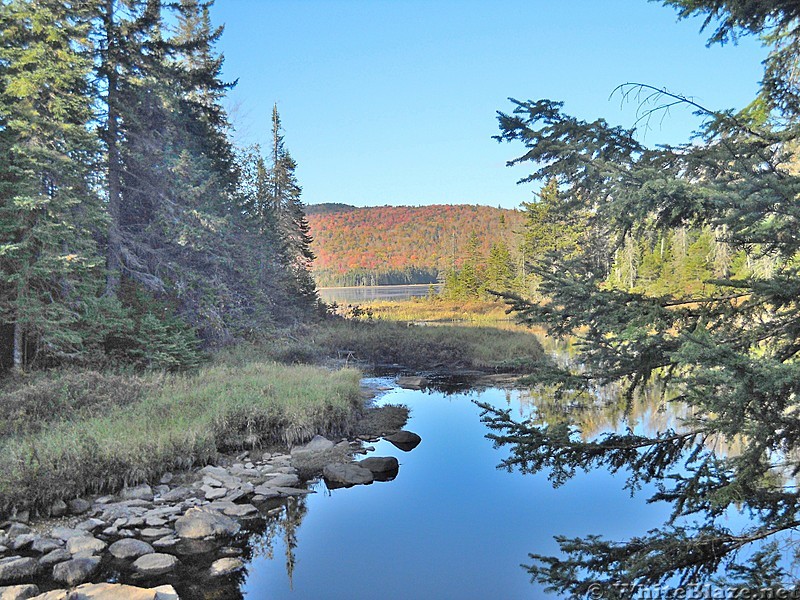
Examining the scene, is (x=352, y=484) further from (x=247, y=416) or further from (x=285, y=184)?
(x=285, y=184)

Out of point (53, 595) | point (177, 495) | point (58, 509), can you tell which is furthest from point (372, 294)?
point (53, 595)

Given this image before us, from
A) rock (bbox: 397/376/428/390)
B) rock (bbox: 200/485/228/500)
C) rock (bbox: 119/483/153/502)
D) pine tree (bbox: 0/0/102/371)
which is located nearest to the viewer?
rock (bbox: 119/483/153/502)

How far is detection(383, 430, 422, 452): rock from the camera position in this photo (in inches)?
516

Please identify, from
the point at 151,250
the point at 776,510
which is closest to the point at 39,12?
the point at 151,250

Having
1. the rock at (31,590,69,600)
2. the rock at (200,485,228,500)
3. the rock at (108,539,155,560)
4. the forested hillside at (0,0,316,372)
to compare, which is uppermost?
the forested hillside at (0,0,316,372)

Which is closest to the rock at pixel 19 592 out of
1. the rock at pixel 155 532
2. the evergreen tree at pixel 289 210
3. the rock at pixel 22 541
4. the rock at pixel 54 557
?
the rock at pixel 54 557

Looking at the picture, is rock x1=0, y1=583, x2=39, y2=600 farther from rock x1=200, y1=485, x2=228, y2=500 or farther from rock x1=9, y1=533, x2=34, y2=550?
rock x1=200, y1=485, x2=228, y2=500

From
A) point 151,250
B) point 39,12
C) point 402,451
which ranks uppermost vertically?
point 39,12

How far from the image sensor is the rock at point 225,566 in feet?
22.4

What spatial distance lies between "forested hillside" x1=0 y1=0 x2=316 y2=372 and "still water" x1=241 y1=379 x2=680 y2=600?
8.63 meters

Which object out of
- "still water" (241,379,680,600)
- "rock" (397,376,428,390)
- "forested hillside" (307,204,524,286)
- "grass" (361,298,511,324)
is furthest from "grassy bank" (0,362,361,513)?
"forested hillside" (307,204,524,286)

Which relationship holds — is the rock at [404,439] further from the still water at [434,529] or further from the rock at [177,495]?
the rock at [177,495]

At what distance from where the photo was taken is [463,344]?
27688mm

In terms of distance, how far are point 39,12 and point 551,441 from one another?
1614 centimetres
